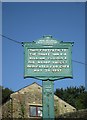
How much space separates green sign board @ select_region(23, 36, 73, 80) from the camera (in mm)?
15586

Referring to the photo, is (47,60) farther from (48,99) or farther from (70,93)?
(70,93)

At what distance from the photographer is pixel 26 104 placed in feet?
109

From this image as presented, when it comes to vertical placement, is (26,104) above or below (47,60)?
below

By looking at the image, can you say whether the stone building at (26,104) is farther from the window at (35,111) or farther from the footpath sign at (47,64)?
the footpath sign at (47,64)

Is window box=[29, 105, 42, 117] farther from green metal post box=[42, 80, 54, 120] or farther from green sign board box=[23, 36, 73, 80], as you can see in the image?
green sign board box=[23, 36, 73, 80]

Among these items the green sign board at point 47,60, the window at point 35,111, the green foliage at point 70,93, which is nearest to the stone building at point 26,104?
the window at point 35,111

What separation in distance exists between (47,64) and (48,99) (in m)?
1.41

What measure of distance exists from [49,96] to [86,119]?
500cm

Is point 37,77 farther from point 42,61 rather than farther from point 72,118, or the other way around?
point 72,118

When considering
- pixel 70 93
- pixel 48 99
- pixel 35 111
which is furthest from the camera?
pixel 70 93

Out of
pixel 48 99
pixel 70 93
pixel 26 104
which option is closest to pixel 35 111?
pixel 26 104

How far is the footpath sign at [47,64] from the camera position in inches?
613

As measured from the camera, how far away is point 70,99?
57688 millimetres

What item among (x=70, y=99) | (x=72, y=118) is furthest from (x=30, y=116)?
(x=70, y=99)
